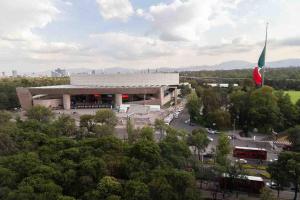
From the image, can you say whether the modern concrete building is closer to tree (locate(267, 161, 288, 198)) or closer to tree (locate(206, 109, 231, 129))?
tree (locate(206, 109, 231, 129))

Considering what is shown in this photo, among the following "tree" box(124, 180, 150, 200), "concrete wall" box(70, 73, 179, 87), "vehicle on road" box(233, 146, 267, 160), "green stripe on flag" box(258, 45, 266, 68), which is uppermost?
"green stripe on flag" box(258, 45, 266, 68)

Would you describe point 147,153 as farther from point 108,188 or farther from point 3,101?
point 3,101

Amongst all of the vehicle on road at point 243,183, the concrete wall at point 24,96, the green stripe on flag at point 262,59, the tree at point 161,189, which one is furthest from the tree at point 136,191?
the concrete wall at point 24,96

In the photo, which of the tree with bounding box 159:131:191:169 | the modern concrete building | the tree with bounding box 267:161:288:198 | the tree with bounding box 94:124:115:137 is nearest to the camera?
the tree with bounding box 267:161:288:198

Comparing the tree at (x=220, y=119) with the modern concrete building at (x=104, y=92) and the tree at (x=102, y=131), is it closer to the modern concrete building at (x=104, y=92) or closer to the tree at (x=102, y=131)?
the tree at (x=102, y=131)

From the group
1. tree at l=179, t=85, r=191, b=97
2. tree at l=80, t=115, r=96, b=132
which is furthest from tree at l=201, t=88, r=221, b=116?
tree at l=179, t=85, r=191, b=97

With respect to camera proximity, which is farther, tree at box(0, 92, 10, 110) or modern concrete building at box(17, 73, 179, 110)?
tree at box(0, 92, 10, 110)
